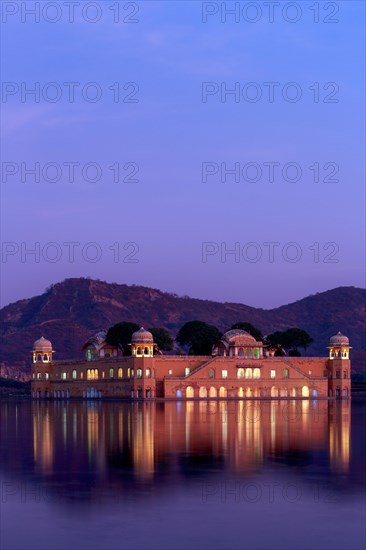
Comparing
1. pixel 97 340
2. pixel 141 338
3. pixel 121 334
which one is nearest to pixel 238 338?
pixel 141 338

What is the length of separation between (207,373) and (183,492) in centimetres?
8591

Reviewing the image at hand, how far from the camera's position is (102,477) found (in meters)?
25.1

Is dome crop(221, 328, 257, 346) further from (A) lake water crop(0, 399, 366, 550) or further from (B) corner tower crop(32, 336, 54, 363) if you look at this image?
(A) lake water crop(0, 399, 366, 550)

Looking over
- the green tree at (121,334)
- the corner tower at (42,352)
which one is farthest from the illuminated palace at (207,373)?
the corner tower at (42,352)

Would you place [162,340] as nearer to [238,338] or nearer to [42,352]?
[238,338]

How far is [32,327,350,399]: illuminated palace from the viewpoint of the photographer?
106 m

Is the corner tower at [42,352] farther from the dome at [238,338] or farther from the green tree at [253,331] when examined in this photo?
the dome at [238,338]

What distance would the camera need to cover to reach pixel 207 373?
108m

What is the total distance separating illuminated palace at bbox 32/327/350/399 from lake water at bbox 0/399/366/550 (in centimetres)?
6719

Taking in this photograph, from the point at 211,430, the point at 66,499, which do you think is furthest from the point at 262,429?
the point at 66,499

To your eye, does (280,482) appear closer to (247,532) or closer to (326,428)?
(247,532)

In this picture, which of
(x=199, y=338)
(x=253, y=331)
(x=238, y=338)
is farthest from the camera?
(x=253, y=331)

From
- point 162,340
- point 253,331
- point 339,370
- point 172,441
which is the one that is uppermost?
point 253,331

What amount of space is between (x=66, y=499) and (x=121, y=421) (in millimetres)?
31363
